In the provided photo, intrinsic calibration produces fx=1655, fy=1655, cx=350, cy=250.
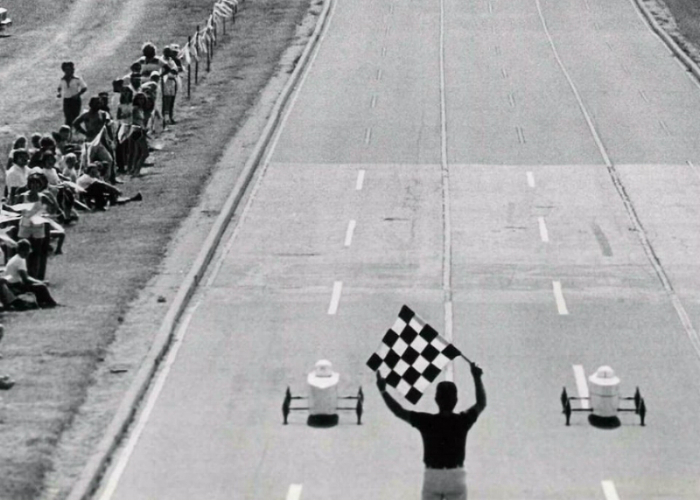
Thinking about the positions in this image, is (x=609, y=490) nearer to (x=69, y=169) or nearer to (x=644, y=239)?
(x=644, y=239)

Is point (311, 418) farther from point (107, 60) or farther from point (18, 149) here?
point (107, 60)

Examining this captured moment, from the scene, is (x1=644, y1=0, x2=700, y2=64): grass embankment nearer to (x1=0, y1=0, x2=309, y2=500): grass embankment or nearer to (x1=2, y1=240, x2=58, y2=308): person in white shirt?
(x1=0, y1=0, x2=309, y2=500): grass embankment

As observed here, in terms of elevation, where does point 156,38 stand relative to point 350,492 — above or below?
below

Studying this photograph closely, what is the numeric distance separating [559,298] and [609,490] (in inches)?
346

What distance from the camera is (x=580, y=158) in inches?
1453

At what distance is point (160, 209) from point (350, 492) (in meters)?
15.2

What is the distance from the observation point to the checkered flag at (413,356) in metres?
14.2

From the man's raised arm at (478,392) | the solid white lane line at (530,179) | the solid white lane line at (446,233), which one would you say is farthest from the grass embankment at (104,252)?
the solid white lane line at (530,179)

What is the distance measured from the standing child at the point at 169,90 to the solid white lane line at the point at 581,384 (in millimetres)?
19415

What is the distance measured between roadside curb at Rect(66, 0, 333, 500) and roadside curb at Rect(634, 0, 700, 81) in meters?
14.1

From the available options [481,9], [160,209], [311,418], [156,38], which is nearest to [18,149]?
[160,209]

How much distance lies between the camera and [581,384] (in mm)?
20797

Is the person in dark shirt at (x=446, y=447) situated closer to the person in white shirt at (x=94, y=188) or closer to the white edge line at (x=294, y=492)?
the white edge line at (x=294, y=492)

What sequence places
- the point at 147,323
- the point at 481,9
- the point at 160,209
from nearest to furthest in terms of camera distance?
the point at 147,323 → the point at 160,209 → the point at 481,9
